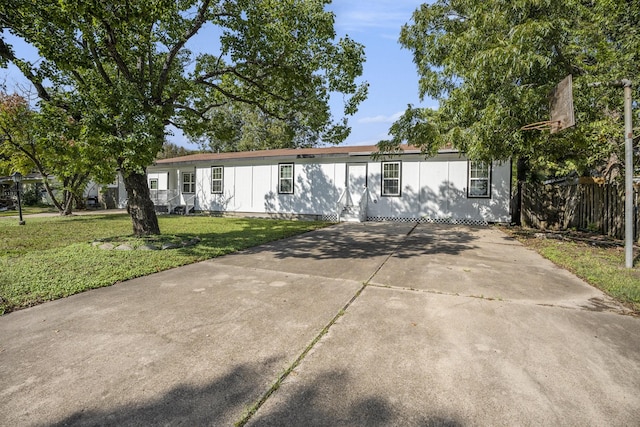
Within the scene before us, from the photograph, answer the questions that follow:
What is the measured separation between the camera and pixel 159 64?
355 inches

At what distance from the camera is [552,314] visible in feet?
11.7

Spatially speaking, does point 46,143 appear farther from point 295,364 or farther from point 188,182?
point 188,182

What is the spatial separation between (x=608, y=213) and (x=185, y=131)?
1253 centimetres

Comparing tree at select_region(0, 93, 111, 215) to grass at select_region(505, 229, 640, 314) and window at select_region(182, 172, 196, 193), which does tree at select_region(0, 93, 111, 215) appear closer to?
window at select_region(182, 172, 196, 193)

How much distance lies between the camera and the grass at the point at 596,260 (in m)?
4.31

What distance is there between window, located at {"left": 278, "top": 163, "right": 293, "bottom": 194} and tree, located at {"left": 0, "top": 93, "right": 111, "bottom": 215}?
7758mm

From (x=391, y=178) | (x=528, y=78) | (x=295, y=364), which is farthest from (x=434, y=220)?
(x=295, y=364)

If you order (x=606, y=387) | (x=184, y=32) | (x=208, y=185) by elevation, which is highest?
(x=184, y=32)

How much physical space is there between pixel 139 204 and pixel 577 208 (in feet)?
44.7

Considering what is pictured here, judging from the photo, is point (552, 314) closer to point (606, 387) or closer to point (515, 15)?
point (606, 387)

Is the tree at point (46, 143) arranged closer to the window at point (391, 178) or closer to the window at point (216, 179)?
the window at point (216, 179)

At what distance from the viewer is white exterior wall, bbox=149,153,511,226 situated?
1282cm

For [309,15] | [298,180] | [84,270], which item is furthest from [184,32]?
[298,180]

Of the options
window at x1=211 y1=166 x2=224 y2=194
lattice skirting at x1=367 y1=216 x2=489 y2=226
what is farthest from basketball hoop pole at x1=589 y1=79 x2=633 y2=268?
window at x1=211 y1=166 x2=224 y2=194
